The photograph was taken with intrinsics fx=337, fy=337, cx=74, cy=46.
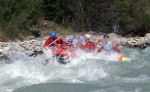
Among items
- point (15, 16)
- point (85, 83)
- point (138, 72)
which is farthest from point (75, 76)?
point (15, 16)

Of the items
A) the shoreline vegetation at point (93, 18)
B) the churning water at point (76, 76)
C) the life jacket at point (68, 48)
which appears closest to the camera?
the churning water at point (76, 76)

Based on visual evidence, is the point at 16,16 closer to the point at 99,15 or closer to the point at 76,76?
the point at 99,15

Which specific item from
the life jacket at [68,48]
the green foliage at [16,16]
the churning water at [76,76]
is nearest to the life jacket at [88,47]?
the life jacket at [68,48]

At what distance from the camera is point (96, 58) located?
1344 cm

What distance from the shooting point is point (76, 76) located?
10117mm

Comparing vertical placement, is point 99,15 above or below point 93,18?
above

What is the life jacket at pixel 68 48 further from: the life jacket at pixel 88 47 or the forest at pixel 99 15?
the forest at pixel 99 15

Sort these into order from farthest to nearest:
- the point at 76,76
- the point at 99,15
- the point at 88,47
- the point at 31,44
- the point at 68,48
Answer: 1. the point at 99,15
2. the point at 31,44
3. the point at 88,47
4. the point at 68,48
5. the point at 76,76

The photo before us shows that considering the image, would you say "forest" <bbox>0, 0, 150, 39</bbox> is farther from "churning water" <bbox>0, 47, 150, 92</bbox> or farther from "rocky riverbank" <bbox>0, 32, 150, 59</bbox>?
Answer: "churning water" <bbox>0, 47, 150, 92</bbox>

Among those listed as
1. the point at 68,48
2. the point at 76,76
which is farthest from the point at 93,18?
the point at 76,76

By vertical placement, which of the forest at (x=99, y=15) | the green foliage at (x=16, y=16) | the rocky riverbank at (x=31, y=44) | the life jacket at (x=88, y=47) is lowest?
the life jacket at (x=88, y=47)

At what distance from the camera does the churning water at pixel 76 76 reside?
8.90 meters

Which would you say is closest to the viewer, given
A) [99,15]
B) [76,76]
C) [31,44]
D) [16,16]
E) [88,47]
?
[76,76]

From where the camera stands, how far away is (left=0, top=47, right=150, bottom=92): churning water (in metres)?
8.90
